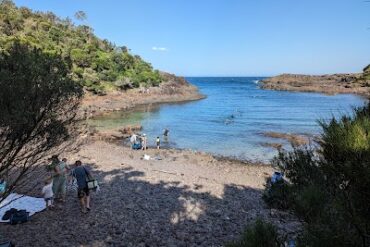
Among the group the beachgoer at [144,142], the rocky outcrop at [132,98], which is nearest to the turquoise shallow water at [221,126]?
the beachgoer at [144,142]

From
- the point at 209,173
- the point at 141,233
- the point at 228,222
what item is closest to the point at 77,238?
the point at 141,233

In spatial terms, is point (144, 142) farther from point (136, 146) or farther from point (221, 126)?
point (221, 126)

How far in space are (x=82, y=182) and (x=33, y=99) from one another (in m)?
5.39

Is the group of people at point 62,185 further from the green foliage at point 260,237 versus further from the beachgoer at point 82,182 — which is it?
the green foliage at point 260,237

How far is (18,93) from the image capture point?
605 centimetres

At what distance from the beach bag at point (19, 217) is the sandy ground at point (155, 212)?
6.9 inches

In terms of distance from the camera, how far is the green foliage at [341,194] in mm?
3615

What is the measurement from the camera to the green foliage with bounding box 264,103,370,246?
11.9ft

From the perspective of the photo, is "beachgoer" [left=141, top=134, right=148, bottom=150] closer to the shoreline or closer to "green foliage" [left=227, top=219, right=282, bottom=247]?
the shoreline

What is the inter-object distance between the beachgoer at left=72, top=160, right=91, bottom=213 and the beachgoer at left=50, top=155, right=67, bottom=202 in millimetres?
569

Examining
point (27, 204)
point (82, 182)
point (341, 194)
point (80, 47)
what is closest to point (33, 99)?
point (341, 194)

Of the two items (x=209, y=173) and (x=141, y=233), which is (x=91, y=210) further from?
(x=209, y=173)

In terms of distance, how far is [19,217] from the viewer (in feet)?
34.7

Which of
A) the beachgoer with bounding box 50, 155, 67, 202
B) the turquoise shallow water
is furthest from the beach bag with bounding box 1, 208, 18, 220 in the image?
the turquoise shallow water
